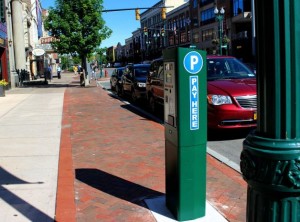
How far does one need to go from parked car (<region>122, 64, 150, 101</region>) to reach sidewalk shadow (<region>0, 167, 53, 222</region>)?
975 cm

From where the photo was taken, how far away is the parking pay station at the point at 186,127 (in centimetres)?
372

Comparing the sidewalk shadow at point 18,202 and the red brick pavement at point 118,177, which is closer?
the sidewalk shadow at point 18,202

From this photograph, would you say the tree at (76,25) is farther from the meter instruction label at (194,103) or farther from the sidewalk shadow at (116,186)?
→ the meter instruction label at (194,103)

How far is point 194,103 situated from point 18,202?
236 centimetres

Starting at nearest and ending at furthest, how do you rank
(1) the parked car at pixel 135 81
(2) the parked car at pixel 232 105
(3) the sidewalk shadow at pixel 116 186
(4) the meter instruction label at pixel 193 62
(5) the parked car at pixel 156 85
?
(4) the meter instruction label at pixel 193 62 < (3) the sidewalk shadow at pixel 116 186 < (2) the parked car at pixel 232 105 < (5) the parked car at pixel 156 85 < (1) the parked car at pixel 135 81

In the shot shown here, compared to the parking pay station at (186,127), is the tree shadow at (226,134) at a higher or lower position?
lower

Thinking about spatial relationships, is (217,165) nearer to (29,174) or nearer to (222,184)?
(222,184)

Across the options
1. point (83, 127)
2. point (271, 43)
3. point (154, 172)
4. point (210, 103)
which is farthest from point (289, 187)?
point (83, 127)

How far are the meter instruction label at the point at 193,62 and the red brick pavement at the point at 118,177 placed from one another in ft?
5.06

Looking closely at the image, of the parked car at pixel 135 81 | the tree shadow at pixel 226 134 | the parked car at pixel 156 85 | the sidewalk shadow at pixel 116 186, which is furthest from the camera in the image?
the parked car at pixel 135 81

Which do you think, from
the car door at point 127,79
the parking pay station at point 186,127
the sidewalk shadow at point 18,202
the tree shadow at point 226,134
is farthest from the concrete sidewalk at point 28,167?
the car door at point 127,79

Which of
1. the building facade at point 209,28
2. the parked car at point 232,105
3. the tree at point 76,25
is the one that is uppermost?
the building facade at point 209,28

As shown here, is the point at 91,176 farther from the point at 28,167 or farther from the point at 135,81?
the point at 135,81

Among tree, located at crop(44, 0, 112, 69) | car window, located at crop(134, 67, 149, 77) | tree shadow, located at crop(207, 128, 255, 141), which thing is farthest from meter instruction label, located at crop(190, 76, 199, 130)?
tree, located at crop(44, 0, 112, 69)
